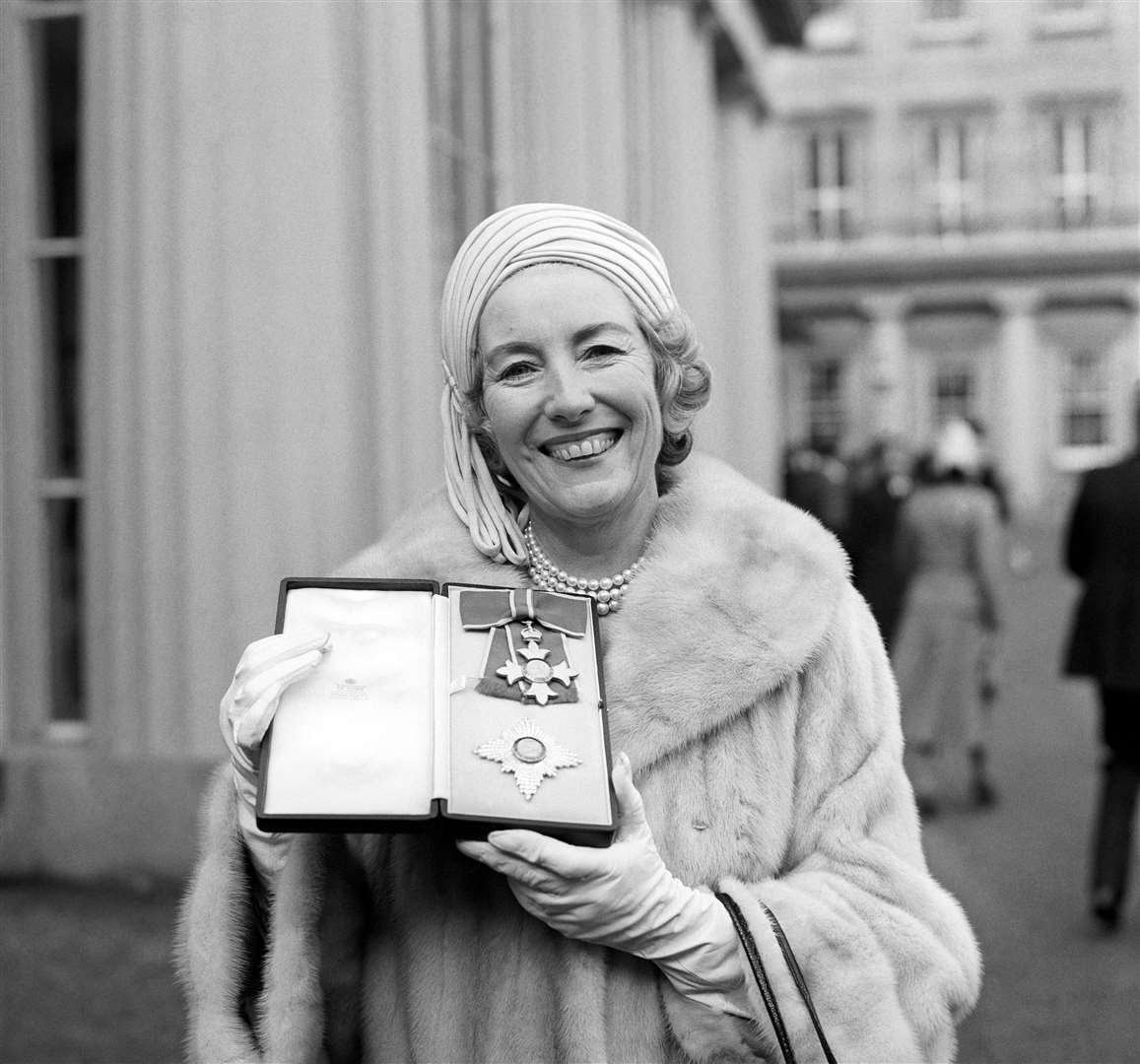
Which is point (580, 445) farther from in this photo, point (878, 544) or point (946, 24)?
point (946, 24)

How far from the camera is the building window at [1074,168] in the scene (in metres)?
29.2

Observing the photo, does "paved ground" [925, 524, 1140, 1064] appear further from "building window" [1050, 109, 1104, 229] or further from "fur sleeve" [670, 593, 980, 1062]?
"building window" [1050, 109, 1104, 229]

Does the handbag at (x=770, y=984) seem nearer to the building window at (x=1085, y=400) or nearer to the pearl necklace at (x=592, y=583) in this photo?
the pearl necklace at (x=592, y=583)

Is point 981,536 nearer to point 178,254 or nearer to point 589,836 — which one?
point 178,254

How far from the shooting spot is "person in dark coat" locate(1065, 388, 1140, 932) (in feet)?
18.0

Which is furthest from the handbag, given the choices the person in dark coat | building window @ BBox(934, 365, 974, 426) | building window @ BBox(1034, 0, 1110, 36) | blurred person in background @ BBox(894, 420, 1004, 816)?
building window @ BBox(1034, 0, 1110, 36)

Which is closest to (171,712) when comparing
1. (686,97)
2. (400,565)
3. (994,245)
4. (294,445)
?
(294,445)

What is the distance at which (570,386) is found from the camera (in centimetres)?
187

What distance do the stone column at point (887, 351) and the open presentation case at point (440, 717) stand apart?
2854cm

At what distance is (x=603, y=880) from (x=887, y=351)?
95.4 ft

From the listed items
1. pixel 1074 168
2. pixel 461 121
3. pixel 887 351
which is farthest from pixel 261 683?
pixel 1074 168

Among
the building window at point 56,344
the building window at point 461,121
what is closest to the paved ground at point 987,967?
the building window at point 56,344

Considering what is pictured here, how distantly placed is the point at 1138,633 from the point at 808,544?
13.0 ft

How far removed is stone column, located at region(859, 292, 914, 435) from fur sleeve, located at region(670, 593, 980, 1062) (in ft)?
92.9
